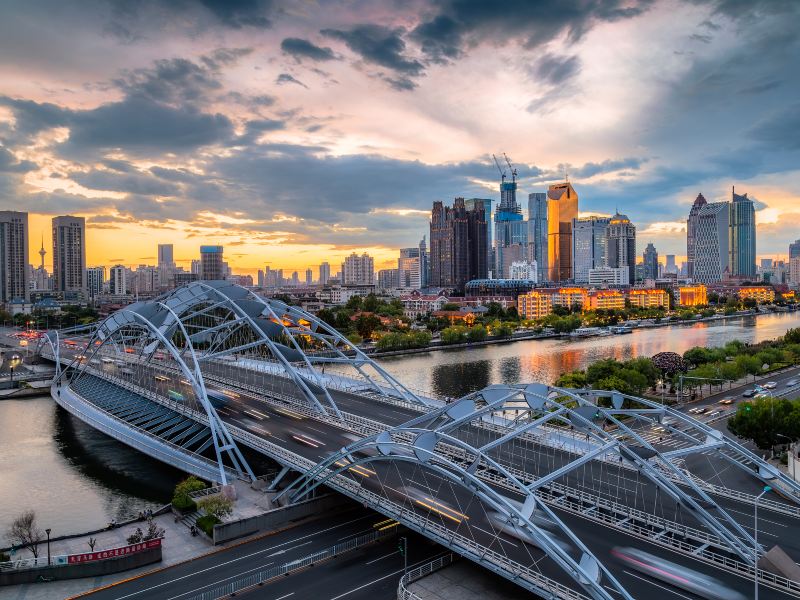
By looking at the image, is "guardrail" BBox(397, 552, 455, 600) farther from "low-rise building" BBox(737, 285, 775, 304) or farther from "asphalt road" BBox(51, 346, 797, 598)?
"low-rise building" BBox(737, 285, 775, 304)

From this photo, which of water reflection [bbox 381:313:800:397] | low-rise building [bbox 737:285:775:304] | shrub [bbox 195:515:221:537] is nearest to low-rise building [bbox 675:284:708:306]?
low-rise building [bbox 737:285:775:304]

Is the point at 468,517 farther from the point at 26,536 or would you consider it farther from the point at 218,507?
the point at 26,536

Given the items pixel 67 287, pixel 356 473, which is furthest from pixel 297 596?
pixel 67 287

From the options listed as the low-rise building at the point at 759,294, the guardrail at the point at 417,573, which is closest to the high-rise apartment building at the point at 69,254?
the guardrail at the point at 417,573

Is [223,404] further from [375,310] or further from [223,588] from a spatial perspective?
[375,310]

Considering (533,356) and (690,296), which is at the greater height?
(690,296)

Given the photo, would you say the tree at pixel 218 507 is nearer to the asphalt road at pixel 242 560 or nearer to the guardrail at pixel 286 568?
the asphalt road at pixel 242 560

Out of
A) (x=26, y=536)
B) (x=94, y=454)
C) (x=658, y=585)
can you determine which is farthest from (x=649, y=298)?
(x=26, y=536)

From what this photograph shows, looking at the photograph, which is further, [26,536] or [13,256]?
[13,256]
